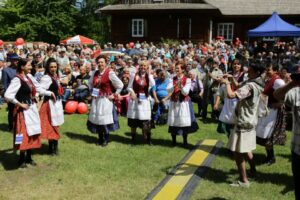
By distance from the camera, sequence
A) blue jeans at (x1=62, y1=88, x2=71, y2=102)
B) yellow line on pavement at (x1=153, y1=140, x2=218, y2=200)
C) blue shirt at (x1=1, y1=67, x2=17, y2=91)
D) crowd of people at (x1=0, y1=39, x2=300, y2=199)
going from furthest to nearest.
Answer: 1. blue jeans at (x1=62, y1=88, x2=71, y2=102)
2. blue shirt at (x1=1, y1=67, x2=17, y2=91)
3. yellow line on pavement at (x1=153, y1=140, x2=218, y2=200)
4. crowd of people at (x1=0, y1=39, x2=300, y2=199)

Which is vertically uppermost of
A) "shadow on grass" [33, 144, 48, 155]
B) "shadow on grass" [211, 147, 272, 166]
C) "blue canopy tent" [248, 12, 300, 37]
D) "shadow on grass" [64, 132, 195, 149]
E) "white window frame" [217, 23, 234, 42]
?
"white window frame" [217, 23, 234, 42]

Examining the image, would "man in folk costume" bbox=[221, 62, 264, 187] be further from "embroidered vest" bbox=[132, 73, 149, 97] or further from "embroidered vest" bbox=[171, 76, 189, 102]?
"embroidered vest" bbox=[132, 73, 149, 97]

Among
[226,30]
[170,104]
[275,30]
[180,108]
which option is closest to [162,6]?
[226,30]

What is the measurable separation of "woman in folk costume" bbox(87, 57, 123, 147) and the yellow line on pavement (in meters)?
2.05

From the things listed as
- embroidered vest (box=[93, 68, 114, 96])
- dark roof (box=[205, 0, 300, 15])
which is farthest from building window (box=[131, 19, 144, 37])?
embroidered vest (box=[93, 68, 114, 96])

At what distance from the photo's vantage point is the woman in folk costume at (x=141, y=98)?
9141 millimetres

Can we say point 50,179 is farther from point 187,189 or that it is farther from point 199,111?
point 199,111

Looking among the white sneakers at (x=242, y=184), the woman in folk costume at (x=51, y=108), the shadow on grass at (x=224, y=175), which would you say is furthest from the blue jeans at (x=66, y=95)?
the white sneakers at (x=242, y=184)

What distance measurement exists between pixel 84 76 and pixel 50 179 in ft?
26.0

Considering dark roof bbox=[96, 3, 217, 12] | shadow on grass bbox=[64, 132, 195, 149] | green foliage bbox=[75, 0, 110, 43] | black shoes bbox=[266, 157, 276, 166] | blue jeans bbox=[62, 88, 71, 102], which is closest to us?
black shoes bbox=[266, 157, 276, 166]

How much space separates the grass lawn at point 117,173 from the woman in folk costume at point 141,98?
57 centimetres

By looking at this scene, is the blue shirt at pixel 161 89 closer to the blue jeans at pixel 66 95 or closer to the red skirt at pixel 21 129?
the blue jeans at pixel 66 95

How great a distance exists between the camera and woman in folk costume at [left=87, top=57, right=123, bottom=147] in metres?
8.86

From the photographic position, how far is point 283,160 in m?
8.20
